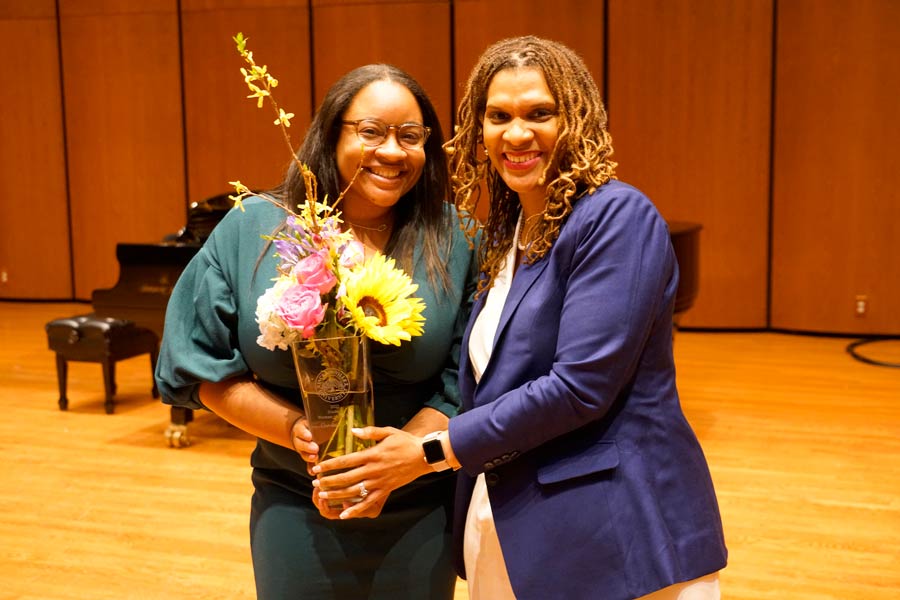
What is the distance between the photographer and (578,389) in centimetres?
157

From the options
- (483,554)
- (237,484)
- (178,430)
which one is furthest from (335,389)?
(178,430)

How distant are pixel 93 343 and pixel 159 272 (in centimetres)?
72

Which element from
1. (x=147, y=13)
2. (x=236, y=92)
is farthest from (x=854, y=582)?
A: (x=147, y=13)

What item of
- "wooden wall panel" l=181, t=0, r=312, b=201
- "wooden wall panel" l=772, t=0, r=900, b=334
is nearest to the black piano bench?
"wooden wall panel" l=181, t=0, r=312, b=201

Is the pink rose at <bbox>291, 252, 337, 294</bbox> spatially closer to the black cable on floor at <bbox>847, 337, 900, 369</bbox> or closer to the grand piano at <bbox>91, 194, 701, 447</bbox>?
the grand piano at <bbox>91, 194, 701, 447</bbox>

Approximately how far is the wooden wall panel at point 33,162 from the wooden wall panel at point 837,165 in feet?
21.8

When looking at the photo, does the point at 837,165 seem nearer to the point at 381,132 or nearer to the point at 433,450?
the point at 381,132

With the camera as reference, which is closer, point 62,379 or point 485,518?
point 485,518

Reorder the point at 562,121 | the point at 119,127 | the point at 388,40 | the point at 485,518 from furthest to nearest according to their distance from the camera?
1. the point at 119,127
2. the point at 388,40
3. the point at 485,518
4. the point at 562,121

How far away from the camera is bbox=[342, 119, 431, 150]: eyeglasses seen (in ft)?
6.57

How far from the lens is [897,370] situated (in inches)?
267

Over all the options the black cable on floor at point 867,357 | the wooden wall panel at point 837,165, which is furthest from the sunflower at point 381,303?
the wooden wall panel at point 837,165

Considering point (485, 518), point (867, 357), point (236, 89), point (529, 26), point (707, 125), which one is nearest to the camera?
point (485, 518)

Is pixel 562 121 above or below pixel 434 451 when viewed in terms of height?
above
